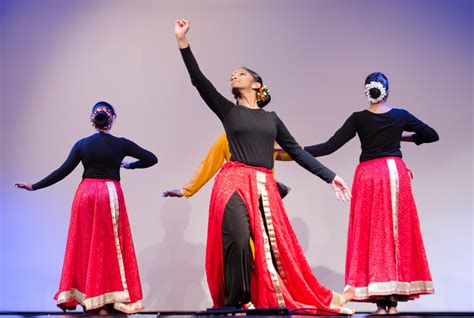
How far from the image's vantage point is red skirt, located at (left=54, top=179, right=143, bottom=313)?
504 centimetres

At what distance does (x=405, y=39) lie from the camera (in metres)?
6.50

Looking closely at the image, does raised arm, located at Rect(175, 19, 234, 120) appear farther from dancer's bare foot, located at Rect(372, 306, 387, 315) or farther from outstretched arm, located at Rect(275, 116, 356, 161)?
dancer's bare foot, located at Rect(372, 306, 387, 315)

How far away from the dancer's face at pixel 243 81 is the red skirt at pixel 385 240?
0.98m

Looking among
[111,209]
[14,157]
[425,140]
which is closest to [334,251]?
[425,140]

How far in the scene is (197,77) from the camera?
4.09m

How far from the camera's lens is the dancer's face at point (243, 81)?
4492 millimetres

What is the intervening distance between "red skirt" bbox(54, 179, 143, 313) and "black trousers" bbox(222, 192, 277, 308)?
1238 mm

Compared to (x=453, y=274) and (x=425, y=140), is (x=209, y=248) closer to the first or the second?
(x=425, y=140)

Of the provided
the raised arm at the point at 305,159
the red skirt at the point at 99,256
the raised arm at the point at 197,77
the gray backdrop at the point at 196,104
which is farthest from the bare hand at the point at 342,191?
the gray backdrop at the point at 196,104

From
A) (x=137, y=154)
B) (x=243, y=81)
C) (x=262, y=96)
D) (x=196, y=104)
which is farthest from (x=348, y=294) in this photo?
(x=196, y=104)

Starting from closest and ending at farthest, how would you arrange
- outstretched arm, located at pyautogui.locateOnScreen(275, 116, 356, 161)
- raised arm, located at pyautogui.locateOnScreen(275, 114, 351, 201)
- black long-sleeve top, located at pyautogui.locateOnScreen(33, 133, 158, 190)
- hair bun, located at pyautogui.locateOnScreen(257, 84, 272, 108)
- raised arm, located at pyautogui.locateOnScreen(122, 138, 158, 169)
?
raised arm, located at pyautogui.locateOnScreen(275, 114, 351, 201) < hair bun, located at pyautogui.locateOnScreen(257, 84, 272, 108) < outstretched arm, located at pyautogui.locateOnScreen(275, 116, 356, 161) < black long-sleeve top, located at pyautogui.locateOnScreen(33, 133, 158, 190) < raised arm, located at pyautogui.locateOnScreen(122, 138, 158, 169)

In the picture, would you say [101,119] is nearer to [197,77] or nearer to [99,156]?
[99,156]

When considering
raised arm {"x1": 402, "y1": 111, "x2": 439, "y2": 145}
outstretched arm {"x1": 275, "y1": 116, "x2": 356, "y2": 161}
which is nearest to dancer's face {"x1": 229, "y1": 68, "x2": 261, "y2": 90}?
outstretched arm {"x1": 275, "y1": 116, "x2": 356, "y2": 161}

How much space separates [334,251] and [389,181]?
1.72 m
